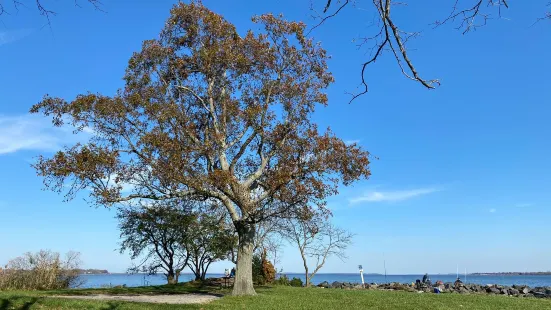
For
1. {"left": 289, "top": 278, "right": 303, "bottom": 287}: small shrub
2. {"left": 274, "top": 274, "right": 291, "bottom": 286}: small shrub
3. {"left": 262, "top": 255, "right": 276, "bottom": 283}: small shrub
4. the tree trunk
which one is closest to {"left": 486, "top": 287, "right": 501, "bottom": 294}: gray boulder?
{"left": 289, "top": 278, "right": 303, "bottom": 287}: small shrub

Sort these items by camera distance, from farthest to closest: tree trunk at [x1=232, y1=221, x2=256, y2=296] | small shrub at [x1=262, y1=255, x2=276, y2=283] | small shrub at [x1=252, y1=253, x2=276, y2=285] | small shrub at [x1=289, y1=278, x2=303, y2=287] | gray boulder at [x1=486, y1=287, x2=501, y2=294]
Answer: small shrub at [x1=289, y1=278, x2=303, y2=287], small shrub at [x1=262, y1=255, x2=276, y2=283], small shrub at [x1=252, y1=253, x2=276, y2=285], gray boulder at [x1=486, y1=287, x2=501, y2=294], tree trunk at [x1=232, y1=221, x2=256, y2=296]

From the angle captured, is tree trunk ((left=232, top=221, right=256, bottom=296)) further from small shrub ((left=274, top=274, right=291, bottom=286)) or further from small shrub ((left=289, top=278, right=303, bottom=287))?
small shrub ((left=289, top=278, right=303, bottom=287))

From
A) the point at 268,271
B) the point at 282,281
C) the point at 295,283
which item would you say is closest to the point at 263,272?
the point at 268,271

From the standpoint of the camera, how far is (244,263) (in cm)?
1833

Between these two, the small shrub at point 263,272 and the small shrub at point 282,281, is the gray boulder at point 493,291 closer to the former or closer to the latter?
the small shrub at point 282,281

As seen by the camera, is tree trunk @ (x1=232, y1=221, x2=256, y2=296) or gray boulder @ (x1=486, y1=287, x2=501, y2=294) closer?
tree trunk @ (x1=232, y1=221, x2=256, y2=296)

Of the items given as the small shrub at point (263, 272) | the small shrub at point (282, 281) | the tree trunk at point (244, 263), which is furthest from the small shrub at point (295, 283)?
the tree trunk at point (244, 263)

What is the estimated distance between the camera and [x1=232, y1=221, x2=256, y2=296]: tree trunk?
59.2 feet

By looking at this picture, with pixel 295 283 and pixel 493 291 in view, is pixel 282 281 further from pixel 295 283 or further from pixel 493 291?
pixel 493 291

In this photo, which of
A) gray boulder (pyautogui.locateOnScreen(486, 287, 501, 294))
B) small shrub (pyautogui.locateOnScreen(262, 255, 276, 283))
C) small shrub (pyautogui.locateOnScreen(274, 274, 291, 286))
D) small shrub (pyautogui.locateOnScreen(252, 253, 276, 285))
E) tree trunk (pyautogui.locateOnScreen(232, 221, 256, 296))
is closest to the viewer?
tree trunk (pyautogui.locateOnScreen(232, 221, 256, 296))

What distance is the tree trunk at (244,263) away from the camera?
1805 cm

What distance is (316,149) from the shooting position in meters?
17.5

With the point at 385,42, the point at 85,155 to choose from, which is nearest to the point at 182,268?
the point at 85,155

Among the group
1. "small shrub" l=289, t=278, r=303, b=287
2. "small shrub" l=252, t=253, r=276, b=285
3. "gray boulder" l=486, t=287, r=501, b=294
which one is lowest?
"gray boulder" l=486, t=287, r=501, b=294
